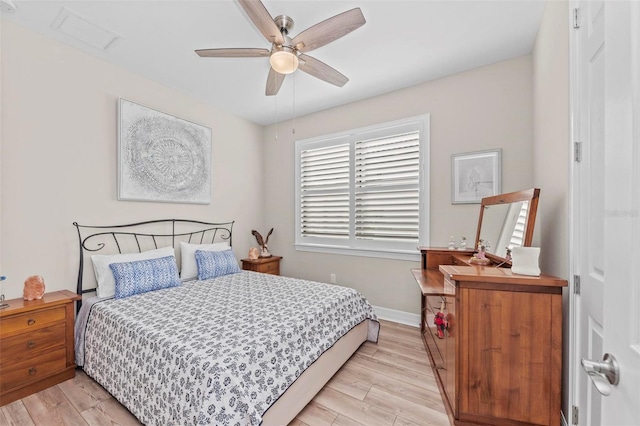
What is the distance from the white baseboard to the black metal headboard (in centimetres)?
238

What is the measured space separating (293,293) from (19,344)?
1987 mm

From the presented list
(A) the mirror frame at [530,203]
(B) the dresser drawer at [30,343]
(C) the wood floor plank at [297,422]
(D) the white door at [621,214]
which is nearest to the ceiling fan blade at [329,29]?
(D) the white door at [621,214]

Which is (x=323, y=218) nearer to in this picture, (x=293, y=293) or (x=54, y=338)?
(x=293, y=293)

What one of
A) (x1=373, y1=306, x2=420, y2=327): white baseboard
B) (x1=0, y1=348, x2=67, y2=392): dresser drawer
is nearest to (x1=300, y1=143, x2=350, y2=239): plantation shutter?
(x1=373, y1=306, x2=420, y2=327): white baseboard

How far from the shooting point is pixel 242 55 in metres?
1.93

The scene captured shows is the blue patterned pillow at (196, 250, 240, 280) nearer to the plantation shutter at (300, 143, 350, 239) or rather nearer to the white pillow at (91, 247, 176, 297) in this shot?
the white pillow at (91, 247, 176, 297)

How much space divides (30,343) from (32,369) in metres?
0.19

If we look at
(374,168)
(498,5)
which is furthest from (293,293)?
(498,5)

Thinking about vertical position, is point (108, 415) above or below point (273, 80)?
below

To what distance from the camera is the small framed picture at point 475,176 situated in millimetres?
2760

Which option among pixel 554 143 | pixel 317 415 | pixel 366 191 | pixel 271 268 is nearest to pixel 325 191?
pixel 366 191

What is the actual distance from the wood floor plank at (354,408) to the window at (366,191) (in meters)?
1.76

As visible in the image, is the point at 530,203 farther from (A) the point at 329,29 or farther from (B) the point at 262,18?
(B) the point at 262,18

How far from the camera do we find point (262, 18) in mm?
1598
